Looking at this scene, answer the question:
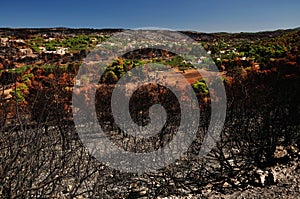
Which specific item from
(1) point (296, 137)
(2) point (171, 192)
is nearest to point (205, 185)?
(2) point (171, 192)

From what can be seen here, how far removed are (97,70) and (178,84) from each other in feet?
Answer: 22.6

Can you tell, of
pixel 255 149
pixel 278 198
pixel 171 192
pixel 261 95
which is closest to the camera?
pixel 278 198

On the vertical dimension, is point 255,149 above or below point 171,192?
above

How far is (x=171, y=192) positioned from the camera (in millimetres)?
5910

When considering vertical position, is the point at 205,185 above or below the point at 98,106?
below

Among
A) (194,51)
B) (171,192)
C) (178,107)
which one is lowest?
(171,192)

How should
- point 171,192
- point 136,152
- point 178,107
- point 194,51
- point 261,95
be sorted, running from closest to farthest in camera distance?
1. point 171,192
2. point 261,95
3. point 136,152
4. point 178,107
5. point 194,51

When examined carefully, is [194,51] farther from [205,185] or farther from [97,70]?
[205,185]

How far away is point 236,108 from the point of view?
22.2ft

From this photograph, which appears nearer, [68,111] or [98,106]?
[68,111]

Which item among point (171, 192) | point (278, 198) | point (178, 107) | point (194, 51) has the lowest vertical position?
point (171, 192)

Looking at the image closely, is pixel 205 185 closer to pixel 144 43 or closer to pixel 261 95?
pixel 261 95

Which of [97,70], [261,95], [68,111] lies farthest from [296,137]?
[97,70]

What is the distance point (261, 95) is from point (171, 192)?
268 centimetres
